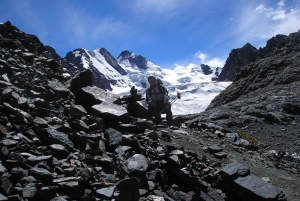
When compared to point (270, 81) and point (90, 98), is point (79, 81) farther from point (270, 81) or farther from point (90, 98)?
point (270, 81)

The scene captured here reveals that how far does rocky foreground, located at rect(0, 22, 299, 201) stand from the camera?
4.13 m

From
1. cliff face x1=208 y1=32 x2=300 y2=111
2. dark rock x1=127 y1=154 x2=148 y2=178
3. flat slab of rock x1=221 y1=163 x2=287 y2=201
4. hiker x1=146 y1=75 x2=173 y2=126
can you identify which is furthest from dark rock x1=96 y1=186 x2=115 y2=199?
cliff face x1=208 y1=32 x2=300 y2=111

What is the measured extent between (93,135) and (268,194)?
5.10 meters

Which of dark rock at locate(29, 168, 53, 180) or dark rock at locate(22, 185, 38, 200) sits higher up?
dark rock at locate(29, 168, 53, 180)

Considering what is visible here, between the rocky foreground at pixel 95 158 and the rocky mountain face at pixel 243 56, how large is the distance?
137731 mm

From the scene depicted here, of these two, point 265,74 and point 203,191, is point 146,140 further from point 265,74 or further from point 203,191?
point 265,74

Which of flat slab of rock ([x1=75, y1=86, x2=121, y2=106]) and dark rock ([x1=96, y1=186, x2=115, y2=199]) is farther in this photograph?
flat slab of rock ([x1=75, y1=86, x2=121, y2=106])

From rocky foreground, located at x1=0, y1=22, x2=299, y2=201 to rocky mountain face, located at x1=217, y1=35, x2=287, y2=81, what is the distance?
13773cm

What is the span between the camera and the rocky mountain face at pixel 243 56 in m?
129

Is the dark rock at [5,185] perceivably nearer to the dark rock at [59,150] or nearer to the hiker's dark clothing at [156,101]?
the dark rock at [59,150]

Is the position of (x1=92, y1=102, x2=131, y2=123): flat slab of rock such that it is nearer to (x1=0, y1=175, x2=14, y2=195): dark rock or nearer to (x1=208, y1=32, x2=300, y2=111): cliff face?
(x1=0, y1=175, x2=14, y2=195): dark rock

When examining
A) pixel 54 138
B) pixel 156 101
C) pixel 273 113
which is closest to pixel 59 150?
pixel 54 138

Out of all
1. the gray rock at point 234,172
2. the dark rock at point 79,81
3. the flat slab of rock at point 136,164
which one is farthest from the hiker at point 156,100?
the flat slab of rock at point 136,164

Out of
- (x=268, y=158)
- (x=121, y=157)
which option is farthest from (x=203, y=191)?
(x=268, y=158)
